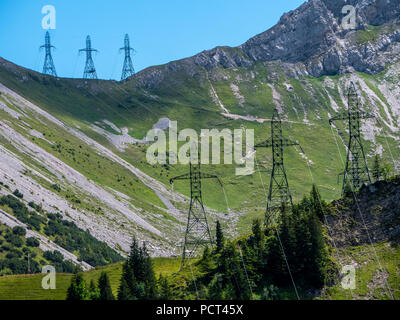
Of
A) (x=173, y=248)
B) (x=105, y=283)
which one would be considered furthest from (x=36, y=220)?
(x=105, y=283)

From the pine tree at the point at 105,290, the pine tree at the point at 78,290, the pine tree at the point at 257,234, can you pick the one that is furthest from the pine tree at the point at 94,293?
the pine tree at the point at 257,234

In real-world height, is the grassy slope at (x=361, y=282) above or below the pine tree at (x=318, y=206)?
below

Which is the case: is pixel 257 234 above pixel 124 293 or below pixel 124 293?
above

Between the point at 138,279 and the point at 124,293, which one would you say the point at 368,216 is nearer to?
the point at 138,279

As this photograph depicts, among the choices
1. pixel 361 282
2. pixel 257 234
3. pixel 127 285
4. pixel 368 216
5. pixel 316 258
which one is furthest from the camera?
pixel 257 234

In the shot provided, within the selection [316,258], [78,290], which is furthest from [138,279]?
[316,258]

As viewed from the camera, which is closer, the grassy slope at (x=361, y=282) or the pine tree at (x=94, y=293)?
the grassy slope at (x=361, y=282)

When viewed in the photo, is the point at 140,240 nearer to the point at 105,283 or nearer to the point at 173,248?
the point at 173,248

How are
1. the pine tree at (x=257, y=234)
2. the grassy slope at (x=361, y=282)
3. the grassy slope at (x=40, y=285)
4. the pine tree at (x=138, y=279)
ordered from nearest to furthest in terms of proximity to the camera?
the grassy slope at (x=361, y=282) → the pine tree at (x=138, y=279) → the pine tree at (x=257, y=234) → the grassy slope at (x=40, y=285)

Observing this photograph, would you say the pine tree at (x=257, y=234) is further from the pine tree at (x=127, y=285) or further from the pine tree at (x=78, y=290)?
the pine tree at (x=78, y=290)

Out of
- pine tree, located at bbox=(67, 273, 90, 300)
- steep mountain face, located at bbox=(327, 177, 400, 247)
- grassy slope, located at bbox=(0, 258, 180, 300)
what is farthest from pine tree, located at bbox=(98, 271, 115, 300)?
steep mountain face, located at bbox=(327, 177, 400, 247)

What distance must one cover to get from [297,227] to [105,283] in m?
29.3

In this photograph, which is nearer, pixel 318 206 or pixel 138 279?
pixel 138 279
